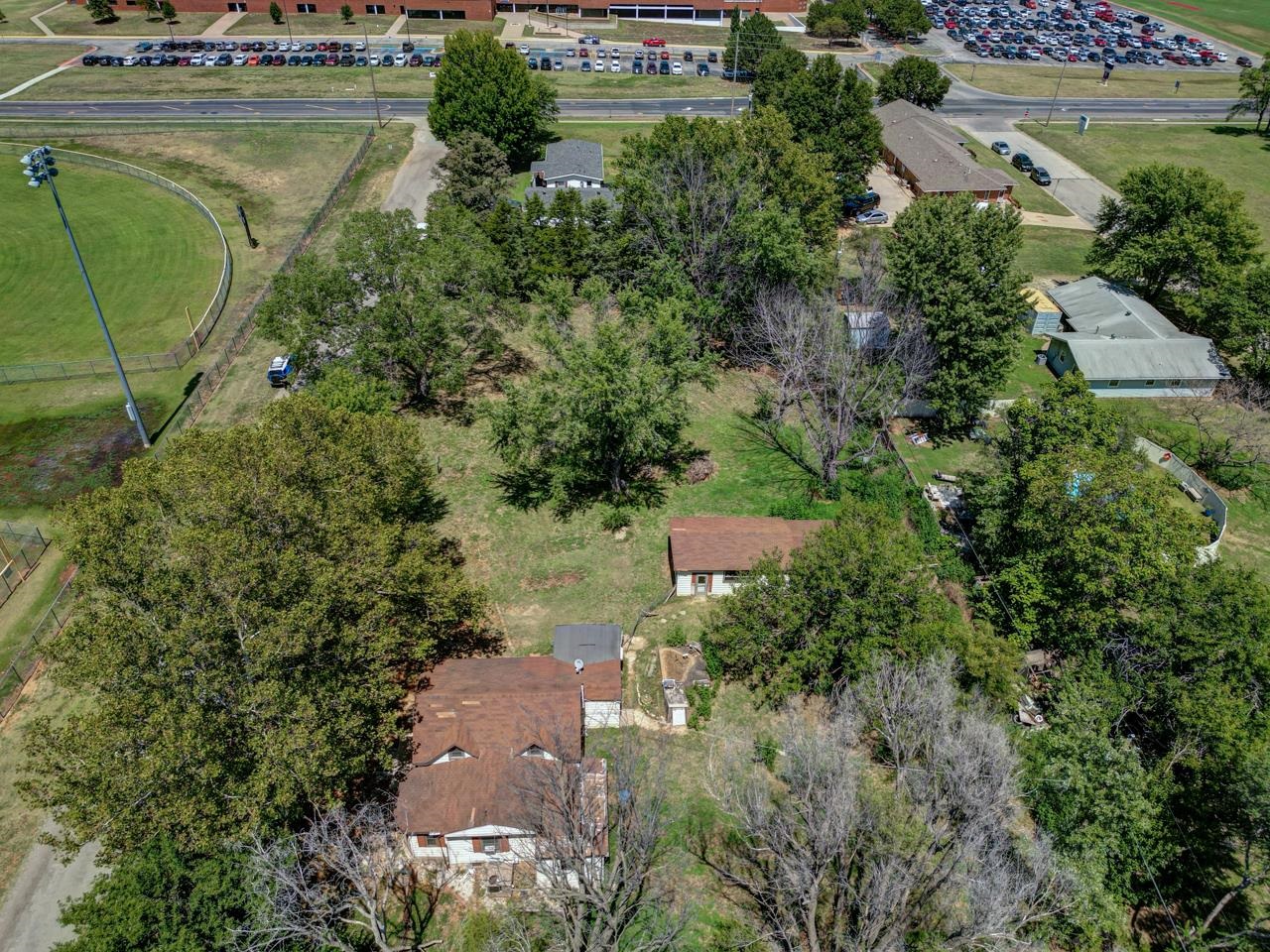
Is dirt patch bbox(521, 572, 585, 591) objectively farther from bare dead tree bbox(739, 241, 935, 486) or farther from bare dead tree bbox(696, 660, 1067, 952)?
bare dead tree bbox(739, 241, 935, 486)

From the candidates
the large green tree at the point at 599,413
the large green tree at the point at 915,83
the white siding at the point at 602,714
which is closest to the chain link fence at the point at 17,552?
the large green tree at the point at 599,413

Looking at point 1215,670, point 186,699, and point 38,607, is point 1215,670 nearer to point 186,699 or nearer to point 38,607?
point 186,699

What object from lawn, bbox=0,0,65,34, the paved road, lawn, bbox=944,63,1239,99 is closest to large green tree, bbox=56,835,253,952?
the paved road

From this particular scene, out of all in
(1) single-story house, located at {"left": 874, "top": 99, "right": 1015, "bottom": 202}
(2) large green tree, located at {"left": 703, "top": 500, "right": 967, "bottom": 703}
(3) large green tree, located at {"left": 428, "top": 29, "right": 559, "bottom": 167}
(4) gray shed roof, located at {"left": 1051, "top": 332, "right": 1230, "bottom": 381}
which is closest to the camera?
(2) large green tree, located at {"left": 703, "top": 500, "right": 967, "bottom": 703}

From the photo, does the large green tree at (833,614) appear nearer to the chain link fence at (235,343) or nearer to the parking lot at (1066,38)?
the chain link fence at (235,343)

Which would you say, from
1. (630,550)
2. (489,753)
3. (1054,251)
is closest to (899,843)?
(489,753)
